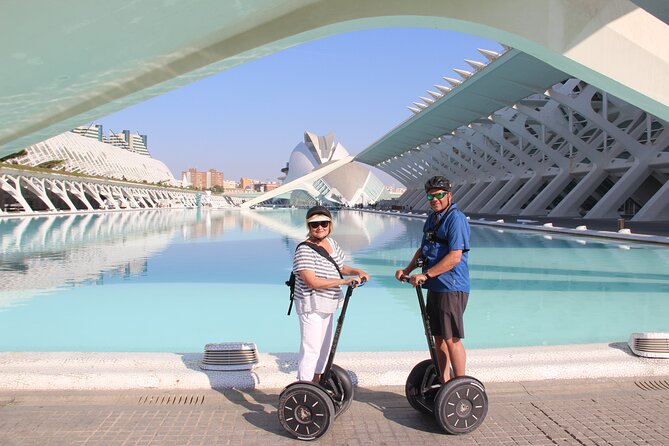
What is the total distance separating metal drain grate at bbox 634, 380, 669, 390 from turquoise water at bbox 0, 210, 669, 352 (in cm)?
173

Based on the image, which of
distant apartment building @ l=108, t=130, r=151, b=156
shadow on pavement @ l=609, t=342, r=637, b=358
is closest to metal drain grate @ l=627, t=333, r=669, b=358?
shadow on pavement @ l=609, t=342, r=637, b=358

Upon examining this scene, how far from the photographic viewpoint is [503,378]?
334cm

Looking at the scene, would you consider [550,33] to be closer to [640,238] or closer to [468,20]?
[468,20]

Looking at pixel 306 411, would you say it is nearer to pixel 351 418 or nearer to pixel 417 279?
pixel 351 418

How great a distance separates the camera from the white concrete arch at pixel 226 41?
300 centimetres

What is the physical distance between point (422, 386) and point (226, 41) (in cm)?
252

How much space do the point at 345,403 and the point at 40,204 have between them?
1903 inches

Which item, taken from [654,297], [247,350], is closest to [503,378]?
[247,350]

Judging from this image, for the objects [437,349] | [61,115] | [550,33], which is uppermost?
[550,33]

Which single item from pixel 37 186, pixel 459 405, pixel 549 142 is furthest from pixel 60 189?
pixel 459 405

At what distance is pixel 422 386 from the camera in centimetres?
287

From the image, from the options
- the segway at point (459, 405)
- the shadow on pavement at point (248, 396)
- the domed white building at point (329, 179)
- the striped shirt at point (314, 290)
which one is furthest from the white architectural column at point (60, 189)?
the segway at point (459, 405)

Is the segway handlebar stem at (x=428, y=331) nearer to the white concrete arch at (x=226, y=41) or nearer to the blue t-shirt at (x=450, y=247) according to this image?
the blue t-shirt at (x=450, y=247)

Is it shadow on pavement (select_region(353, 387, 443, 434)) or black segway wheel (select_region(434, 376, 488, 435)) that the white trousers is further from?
black segway wheel (select_region(434, 376, 488, 435))
